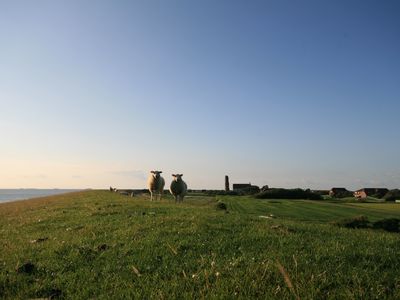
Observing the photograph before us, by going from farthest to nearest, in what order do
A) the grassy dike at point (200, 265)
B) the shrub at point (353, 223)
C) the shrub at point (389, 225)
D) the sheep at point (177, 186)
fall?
1. the sheep at point (177, 186)
2. the shrub at point (389, 225)
3. the shrub at point (353, 223)
4. the grassy dike at point (200, 265)

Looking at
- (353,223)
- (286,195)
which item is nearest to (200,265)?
(353,223)

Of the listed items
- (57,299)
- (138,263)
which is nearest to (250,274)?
(138,263)

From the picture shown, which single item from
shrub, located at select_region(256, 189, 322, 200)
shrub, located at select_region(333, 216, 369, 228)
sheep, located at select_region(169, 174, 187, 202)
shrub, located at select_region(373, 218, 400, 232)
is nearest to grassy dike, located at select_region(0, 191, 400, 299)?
shrub, located at select_region(333, 216, 369, 228)

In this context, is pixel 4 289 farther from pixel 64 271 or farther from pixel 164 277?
pixel 164 277

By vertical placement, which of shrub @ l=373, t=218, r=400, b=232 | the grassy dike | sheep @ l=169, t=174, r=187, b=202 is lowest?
the grassy dike

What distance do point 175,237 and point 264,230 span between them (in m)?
3.10

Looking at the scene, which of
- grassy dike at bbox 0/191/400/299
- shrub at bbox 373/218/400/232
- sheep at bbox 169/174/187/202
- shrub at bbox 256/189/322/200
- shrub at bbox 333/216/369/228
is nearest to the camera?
grassy dike at bbox 0/191/400/299

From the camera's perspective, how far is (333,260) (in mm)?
8953

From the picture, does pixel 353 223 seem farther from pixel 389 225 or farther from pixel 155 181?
pixel 155 181

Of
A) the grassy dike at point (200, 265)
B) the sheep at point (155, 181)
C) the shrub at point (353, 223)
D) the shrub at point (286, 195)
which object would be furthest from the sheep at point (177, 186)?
the shrub at point (286, 195)

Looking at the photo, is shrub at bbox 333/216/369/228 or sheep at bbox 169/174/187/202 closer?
shrub at bbox 333/216/369/228

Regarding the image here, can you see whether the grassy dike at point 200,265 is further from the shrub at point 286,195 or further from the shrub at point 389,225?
the shrub at point 286,195

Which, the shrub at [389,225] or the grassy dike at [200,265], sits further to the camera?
the shrub at [389,225]

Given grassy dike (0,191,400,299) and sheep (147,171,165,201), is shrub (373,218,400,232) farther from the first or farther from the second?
sheep (147,171,165,201)
